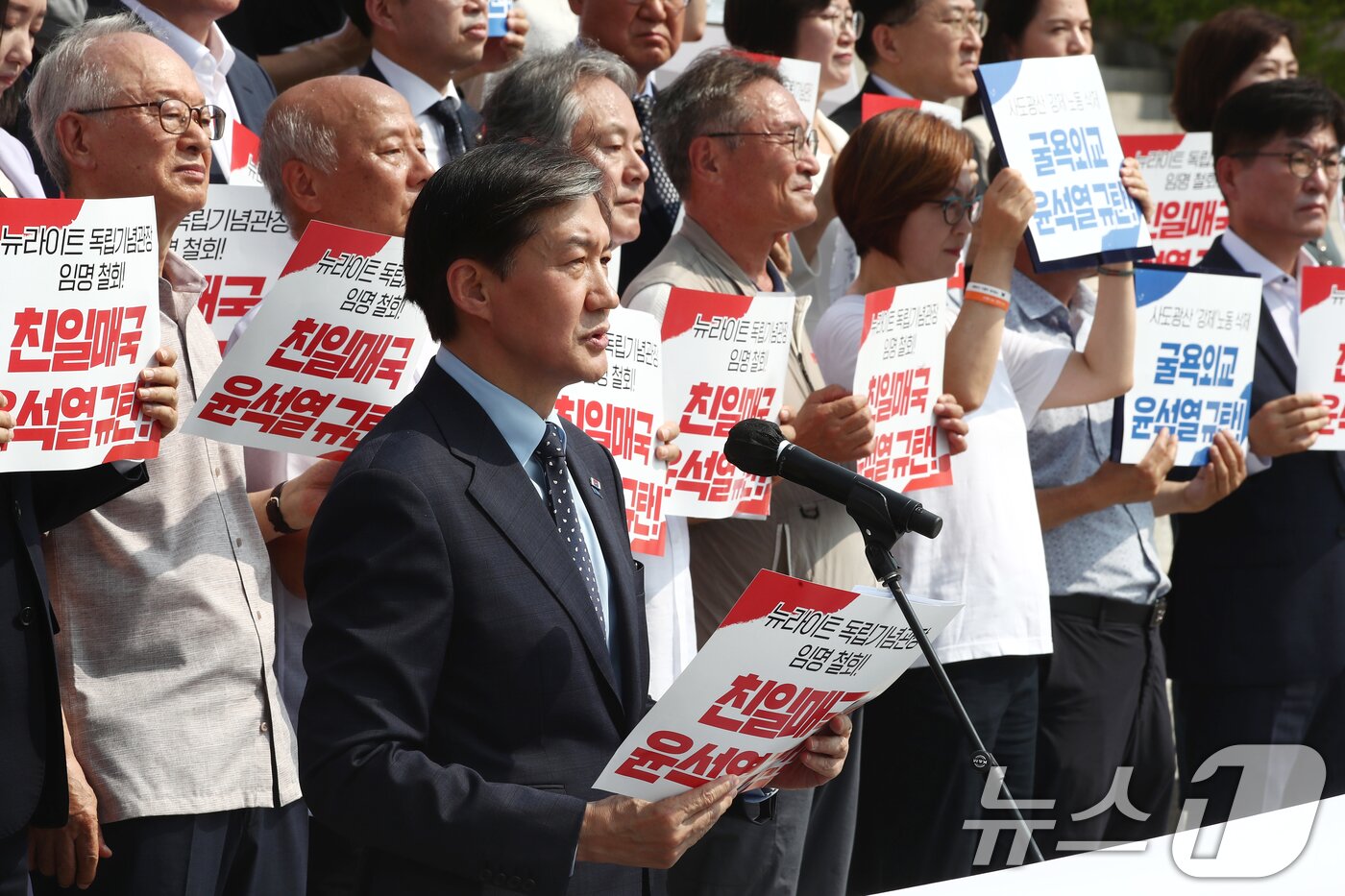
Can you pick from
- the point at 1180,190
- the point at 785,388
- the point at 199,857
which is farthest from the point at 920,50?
the point at 199,857

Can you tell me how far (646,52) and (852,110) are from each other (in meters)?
1.26

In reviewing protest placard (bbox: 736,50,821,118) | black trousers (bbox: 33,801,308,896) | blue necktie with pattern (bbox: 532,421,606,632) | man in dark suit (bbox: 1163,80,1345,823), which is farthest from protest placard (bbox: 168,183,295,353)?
man in dark suit (bbox: 1163,80,1345,823)

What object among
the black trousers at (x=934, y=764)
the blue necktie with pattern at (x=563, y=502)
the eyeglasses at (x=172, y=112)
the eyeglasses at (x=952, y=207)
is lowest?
the black trousers at (x=934, y=764)

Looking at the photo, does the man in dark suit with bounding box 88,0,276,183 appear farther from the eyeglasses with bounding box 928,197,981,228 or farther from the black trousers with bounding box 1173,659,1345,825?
the black trousers with bounding box 1173,659,1345,825

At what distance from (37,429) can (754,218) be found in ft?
6.66

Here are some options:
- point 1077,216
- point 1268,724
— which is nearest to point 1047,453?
point 1077,216

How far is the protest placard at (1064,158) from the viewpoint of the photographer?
186 inches

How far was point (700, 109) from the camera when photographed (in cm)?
464

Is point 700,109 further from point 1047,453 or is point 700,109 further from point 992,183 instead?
point 1047,453

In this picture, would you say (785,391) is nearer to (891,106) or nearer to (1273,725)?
(891,106)

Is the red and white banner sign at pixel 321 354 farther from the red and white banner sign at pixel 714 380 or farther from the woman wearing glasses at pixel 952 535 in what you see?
the woman wearing glasses at pixel 952 535

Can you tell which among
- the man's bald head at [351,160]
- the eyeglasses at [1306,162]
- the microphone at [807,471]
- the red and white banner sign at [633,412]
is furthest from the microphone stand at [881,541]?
the eyeglasses at [1306,162]

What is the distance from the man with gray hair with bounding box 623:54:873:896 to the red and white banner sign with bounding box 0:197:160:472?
4.30 feet

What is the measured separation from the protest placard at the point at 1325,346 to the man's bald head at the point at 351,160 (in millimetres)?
2862
